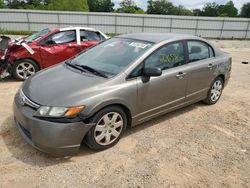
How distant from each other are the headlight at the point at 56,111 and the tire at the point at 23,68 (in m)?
3.81

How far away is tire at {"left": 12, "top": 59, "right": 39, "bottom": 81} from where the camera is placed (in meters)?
6.11

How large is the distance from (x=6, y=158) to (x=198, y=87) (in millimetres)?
3350

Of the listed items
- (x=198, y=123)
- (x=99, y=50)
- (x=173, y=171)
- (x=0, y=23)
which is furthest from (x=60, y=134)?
(x=0, y=23)

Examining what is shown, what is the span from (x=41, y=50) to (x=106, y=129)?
3933 mm

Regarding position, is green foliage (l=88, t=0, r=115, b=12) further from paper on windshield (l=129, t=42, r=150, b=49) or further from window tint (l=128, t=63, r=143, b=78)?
window tint (l=128, t=63, r=143, b=78)

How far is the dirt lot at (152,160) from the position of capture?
2.76 metres

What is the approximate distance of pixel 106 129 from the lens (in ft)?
10.5

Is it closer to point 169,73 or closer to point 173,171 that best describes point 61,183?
point 173,171

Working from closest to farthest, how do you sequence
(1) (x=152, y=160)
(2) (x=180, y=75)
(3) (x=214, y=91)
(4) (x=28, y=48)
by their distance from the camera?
(1) (x=152, y=160) → (2) (x=180, y=75) → (3) (x=214, y=91) → (4) (x=28, y=48)

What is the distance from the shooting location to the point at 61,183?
2666 millimetres

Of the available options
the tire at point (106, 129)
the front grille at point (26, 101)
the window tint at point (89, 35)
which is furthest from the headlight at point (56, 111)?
the window tint at point (89, 35)

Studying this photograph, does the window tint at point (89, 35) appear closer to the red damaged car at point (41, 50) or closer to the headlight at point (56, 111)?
the red damaged car at point (41, 50)

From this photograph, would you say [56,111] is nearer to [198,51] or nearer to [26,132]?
[26,132]

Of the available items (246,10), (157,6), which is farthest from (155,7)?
(246,10)
